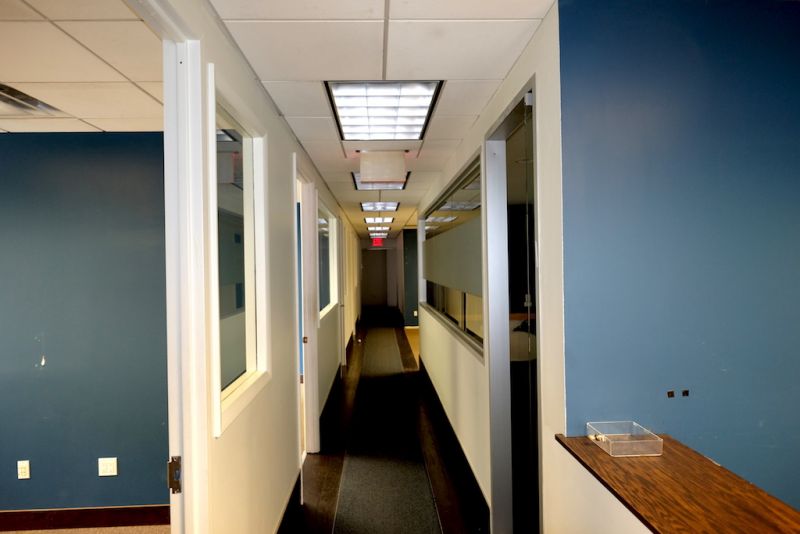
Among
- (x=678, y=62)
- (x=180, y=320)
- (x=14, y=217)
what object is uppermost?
(x=678, y=62)

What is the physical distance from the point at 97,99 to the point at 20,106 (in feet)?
1.68

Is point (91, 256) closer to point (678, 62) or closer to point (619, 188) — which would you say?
point (619, 188)

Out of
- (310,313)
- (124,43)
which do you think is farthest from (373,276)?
(124,43)

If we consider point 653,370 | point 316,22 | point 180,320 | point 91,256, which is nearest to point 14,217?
point 91,256

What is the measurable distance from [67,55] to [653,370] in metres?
2.69

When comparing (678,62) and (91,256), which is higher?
(678,62)

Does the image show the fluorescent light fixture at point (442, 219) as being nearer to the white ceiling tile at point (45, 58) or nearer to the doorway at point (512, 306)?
the doorway at point (512, 306)

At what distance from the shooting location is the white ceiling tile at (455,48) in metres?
1.78

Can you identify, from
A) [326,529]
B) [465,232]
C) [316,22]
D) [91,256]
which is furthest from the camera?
[465,232]

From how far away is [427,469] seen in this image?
3.58 metres

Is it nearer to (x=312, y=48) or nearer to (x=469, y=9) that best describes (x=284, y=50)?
(x=312, y=48)

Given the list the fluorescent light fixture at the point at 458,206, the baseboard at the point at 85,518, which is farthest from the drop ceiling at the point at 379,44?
the baseboard at the point at 85,518

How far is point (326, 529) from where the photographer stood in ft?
8.98

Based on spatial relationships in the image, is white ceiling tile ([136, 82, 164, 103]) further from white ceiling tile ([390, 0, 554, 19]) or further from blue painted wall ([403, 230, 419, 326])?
blue painted wall ([403, 230, 419, 326])
